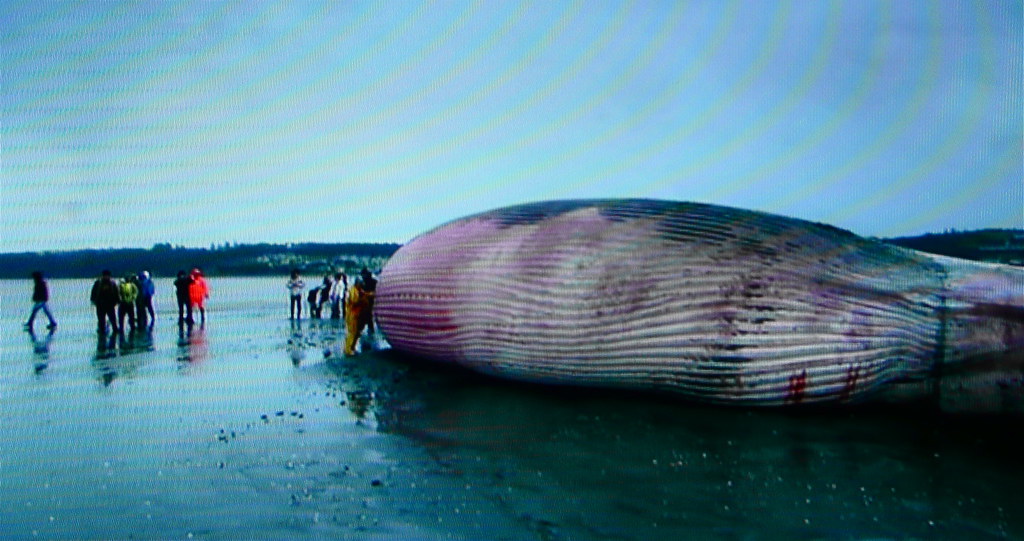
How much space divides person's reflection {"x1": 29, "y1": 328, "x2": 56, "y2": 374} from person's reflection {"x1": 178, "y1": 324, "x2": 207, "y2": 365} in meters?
1.73

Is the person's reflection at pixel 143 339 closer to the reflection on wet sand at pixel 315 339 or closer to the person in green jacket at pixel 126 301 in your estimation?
the person in green jacket at pixel 126 301

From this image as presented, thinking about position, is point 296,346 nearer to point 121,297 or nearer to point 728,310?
point 121,297

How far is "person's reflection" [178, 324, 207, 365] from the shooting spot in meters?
11.1

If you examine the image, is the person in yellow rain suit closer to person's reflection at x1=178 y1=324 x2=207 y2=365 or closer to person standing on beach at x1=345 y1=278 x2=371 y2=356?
person standing on beach at x1=345 y1=278 x2=371 y2=356

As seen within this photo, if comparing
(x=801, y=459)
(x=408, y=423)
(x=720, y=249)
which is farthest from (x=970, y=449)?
(x=408, y=423)

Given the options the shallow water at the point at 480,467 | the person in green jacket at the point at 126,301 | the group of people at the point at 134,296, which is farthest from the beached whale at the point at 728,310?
the person in green jacket at the point at 126,301

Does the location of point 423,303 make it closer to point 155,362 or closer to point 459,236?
point 459,236

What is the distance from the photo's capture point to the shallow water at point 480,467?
3.76 m

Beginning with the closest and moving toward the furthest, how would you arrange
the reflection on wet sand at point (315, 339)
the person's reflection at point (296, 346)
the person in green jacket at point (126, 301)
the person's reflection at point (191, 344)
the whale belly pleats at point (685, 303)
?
the whale belly pleats at point (685, 303) < the person's reflection at point (296, 346) < the person's reflection at point (191, 344) < the reflection on wet sand at point (315, 339) < the person in green jacket at point (126, 301)

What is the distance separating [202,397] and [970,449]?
6575mm

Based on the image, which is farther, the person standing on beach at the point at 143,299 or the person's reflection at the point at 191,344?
the person standing on beach at the point at 143,299

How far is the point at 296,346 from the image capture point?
42.5 ft

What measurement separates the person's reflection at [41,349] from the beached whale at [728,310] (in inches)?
248

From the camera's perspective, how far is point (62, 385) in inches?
331
